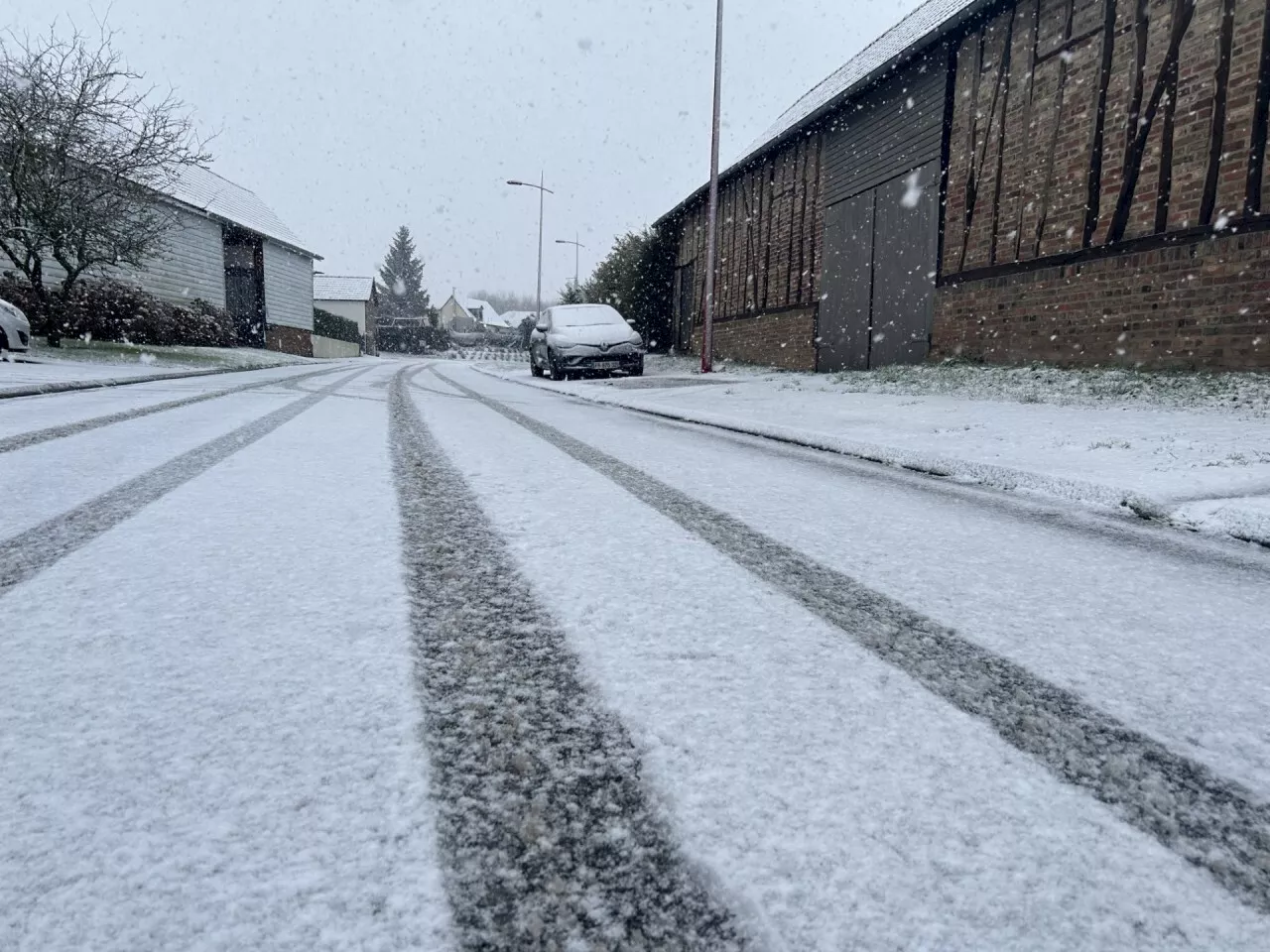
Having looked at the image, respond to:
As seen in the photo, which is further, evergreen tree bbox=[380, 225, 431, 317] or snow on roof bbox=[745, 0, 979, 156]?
evergreen tree bbox=[380, 225, 431, 317]

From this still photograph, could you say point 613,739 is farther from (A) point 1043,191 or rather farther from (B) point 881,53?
(B) point 881,53

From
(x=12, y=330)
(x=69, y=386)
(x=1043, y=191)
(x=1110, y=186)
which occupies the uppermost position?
(x=1043, y=191)

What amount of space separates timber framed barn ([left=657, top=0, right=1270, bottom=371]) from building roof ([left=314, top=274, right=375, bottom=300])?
49751 mm

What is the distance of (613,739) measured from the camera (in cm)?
78

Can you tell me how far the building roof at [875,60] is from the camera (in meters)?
9.18

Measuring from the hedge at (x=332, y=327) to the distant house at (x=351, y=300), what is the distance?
33.5 ft

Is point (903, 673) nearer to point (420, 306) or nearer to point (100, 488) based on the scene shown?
point (100, 488)

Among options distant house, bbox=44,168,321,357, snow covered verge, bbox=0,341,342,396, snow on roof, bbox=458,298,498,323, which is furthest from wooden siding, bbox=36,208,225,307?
snow on roof, bbox=458,298,498,323

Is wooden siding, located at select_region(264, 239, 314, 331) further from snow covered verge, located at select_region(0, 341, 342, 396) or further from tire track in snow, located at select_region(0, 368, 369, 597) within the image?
tire track in snow, located at select_region(0, 368, 369, 597)

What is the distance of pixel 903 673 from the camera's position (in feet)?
3.24

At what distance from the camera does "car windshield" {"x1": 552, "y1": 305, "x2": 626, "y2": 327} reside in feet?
42.8

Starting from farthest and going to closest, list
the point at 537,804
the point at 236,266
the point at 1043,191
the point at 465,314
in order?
the point at 465,314, the point at 236,266, the point at 1043,191, the point at 537,804

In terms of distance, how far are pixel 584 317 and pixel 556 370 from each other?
1.22m

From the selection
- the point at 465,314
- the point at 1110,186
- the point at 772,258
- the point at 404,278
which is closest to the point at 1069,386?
the point at 1110,186
